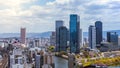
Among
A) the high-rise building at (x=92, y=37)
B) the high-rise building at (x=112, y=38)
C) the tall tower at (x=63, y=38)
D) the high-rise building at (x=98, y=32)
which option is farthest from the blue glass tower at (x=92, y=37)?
the tall tower at (x=63, y=38)

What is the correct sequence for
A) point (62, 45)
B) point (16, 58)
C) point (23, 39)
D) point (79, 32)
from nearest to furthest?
point (16, 58) → point (23, 39) → point (62, 45) → point (79, 32)

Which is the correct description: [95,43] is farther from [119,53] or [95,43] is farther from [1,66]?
[1,66]

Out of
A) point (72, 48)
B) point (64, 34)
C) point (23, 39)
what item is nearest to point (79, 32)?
point (64, 34)

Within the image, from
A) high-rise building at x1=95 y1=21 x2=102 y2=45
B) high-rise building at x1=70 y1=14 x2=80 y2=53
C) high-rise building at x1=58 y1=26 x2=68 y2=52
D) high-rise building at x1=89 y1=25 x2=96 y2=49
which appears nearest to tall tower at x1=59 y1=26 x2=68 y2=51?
high-rise building at x1=58 y1=26 x2=68 y2=52

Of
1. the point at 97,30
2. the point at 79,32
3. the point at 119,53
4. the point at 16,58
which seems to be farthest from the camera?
the point at 97,30

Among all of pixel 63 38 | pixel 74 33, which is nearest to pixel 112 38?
pixel 74 33

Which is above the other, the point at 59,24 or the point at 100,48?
the point at 59,24

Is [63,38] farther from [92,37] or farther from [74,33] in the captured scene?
[92,37]
